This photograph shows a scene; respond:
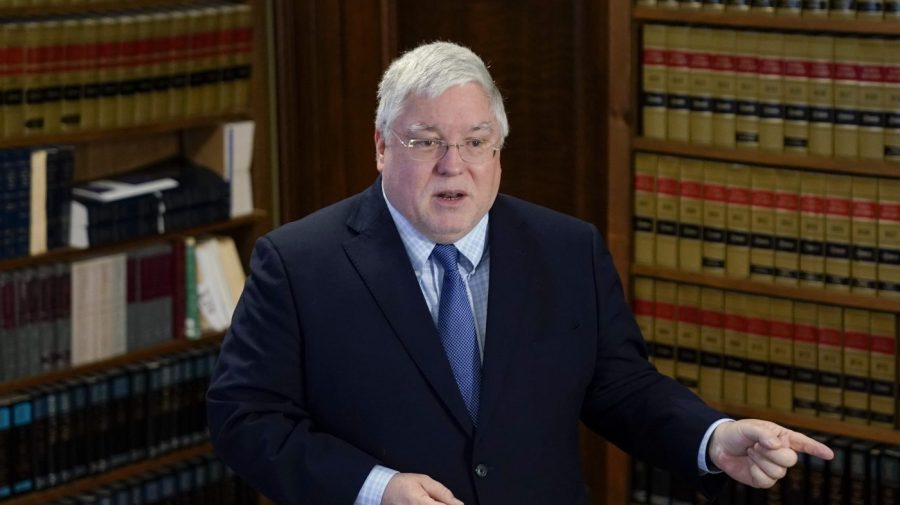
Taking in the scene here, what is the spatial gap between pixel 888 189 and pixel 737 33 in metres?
0.52

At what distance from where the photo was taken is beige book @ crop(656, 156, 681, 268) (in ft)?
13.0

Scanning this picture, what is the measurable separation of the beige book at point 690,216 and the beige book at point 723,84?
0.33ft

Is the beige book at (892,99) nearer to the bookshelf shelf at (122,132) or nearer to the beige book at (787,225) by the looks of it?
the beige book at (787,225)

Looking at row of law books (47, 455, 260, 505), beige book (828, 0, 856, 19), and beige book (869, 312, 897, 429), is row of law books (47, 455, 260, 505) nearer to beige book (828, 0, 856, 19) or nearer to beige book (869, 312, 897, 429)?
beige book (869, 312, 897, 429)

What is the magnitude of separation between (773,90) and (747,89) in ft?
0.21

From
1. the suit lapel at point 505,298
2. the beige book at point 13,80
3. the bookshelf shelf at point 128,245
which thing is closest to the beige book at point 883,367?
the suit lapel at point 505,298

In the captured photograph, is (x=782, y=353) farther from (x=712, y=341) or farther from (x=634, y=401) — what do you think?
(x=634, y=401)

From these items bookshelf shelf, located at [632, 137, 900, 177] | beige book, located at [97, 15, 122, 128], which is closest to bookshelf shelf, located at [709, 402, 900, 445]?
bookshelf shelf, located at [632, 137, 900, 177]

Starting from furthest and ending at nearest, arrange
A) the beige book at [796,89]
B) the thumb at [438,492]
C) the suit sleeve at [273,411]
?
1. the beige book at [796,89]
2. the suit sleeve at [273,411]
3. the thumb at [438,492]

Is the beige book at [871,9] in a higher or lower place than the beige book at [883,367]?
higher

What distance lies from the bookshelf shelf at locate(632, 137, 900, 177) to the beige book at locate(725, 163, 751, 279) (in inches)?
1.5

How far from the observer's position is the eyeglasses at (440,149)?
7.63 ft

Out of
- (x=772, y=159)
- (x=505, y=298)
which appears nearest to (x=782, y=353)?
(x=772, y=159)

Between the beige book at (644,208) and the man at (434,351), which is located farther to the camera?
the beige book at (644,208)
